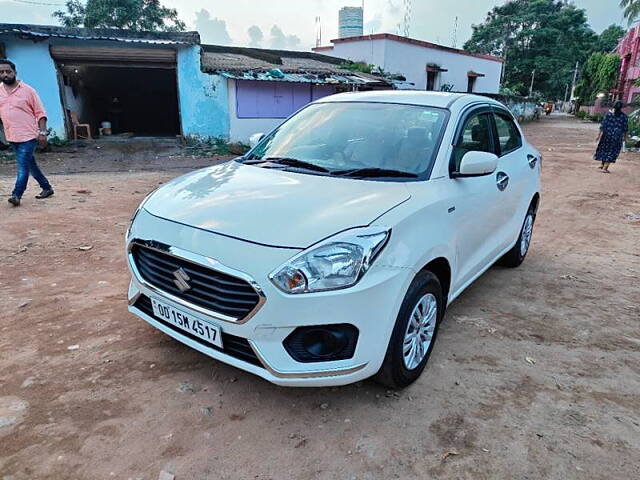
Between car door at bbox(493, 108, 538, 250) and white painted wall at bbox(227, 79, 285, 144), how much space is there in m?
11.6

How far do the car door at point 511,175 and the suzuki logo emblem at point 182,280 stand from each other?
2.43 meters

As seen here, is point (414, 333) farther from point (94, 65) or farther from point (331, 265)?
point (94, 65)

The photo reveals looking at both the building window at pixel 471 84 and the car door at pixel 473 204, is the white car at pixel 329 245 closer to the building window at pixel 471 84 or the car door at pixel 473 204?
the car door at pixel 473 204

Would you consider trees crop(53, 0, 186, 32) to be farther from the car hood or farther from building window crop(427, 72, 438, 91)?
the car hood

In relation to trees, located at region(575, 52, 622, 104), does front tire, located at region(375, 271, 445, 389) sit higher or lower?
lower

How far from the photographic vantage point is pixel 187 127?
1441 cm

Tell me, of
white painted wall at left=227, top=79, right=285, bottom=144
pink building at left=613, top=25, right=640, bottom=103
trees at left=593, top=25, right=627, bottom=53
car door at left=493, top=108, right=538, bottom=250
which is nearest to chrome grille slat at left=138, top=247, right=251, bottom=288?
car door at left=493, top=108, right=538, bottom=250

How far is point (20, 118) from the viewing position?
5.70m

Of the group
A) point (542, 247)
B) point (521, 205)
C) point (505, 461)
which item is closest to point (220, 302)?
point (505, 461)

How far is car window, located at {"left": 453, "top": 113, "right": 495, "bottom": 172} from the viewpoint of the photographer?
9.69ft

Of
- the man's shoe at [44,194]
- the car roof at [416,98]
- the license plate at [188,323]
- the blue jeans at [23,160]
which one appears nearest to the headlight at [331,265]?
the license plate at [188,323]

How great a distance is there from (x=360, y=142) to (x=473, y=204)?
880mm

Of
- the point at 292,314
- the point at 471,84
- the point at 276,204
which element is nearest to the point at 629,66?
the point at 471,84

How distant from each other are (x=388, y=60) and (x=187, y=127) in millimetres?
10543
